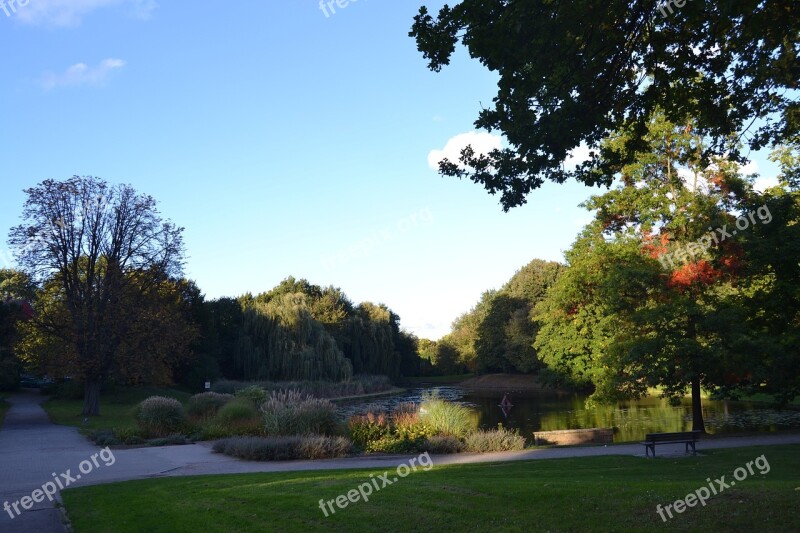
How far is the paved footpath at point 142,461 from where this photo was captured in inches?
517

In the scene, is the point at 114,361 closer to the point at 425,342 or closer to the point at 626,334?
the point at 626,334

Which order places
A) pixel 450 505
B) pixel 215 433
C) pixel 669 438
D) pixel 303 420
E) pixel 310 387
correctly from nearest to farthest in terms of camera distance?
1. pixel 450 505
2. pixel 669 438
3. pixel 303 420
4. pixel 215 433
5. pixel 310 387

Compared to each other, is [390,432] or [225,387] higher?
[225,387]

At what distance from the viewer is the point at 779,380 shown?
1688cm

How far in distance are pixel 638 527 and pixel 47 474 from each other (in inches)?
524

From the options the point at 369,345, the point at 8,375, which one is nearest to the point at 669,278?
the point at 369,345

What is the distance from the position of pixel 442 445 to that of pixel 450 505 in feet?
33.8

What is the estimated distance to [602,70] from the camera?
8.28m

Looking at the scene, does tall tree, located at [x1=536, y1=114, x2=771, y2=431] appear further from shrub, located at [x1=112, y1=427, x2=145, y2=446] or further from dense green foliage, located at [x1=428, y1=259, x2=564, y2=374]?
dense green foliage, located at [x1=428, y1=259, x2=564, y2=374]

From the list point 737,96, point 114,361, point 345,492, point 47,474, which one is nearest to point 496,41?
point 737,96

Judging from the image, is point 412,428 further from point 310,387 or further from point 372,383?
point 372,383

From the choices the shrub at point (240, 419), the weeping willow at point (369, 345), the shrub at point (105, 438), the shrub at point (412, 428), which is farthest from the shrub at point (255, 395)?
the weeping willow at point (369, 345)

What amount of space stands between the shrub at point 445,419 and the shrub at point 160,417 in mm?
9315

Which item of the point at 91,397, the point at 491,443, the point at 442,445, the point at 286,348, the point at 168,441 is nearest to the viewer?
the point at 442,445
